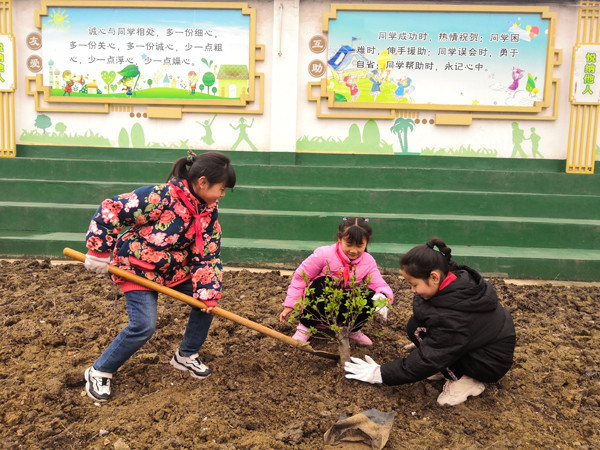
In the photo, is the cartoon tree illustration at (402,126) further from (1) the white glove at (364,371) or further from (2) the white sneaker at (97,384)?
(2) the white sneaker at (97,384)

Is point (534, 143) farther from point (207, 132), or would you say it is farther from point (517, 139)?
point (207, 132)

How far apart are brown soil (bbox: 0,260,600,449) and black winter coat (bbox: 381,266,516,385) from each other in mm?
195

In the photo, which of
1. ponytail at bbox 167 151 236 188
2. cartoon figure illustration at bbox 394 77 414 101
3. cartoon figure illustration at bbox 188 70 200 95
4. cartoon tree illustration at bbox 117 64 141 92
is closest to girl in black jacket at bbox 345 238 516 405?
ponytail at bbox 167 151 236 188

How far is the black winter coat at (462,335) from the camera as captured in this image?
7.55 feet

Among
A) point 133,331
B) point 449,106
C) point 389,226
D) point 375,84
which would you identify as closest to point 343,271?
point 133,331

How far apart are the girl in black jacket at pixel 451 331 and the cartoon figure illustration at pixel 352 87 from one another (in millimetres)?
4615

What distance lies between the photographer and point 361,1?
6.68 metres

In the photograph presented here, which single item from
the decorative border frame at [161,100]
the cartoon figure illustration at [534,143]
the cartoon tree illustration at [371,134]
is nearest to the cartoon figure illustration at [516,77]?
the cartoon figure illustration at [534,143]

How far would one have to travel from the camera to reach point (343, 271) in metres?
2.95

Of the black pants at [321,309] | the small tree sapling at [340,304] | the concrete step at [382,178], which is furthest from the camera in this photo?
the concrete step at [382,178]

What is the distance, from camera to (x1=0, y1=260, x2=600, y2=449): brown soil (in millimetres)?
2156

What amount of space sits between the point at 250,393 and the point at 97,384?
2.44ft

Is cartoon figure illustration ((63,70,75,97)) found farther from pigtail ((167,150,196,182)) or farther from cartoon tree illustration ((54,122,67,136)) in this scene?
pigtail ((167,150,196,182))

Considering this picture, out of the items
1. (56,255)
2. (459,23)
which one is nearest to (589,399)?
(56,255)
